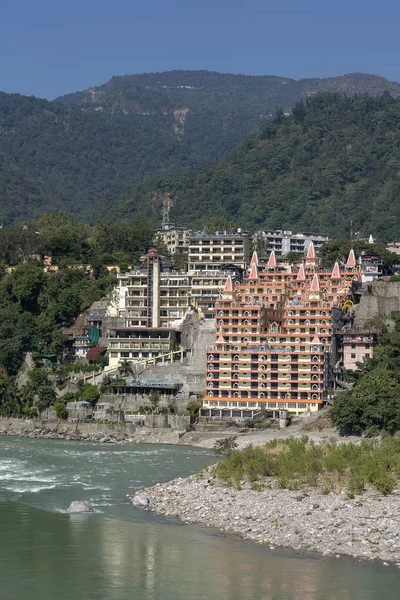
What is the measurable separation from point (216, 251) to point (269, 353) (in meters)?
21.9

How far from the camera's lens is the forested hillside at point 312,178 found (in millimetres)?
137375

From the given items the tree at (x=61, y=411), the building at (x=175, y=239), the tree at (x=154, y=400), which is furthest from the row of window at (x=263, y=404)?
the building at (x=175, y=239)

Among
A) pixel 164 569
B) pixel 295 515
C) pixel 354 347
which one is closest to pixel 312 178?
pixel 354 347

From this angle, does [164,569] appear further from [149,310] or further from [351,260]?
[351,260]

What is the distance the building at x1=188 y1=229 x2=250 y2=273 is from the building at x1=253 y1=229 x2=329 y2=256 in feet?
63.5

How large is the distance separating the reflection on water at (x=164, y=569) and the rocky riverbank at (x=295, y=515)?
3.36 ft

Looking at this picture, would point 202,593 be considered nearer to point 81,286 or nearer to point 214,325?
point 214,325

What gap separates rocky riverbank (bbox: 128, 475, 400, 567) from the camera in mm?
36969

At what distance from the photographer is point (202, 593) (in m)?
33.2

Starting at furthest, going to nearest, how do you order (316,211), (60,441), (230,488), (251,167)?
1. (251,167)
2. (316,211)
3. (60,441)
4. (230,488)

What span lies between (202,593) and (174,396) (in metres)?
42.9

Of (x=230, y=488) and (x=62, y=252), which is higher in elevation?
(x=62, y=252)

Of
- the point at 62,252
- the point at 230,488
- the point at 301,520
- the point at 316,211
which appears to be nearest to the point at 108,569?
the point at 301,520

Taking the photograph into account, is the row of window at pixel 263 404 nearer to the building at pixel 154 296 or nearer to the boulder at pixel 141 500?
the building at pixel 154 296
